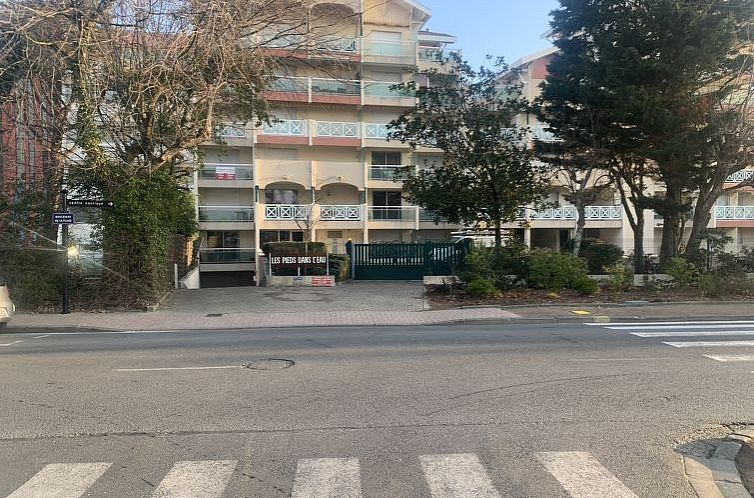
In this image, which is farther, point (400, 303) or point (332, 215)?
point (332, 215)

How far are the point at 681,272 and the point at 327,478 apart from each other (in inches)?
Result: 680

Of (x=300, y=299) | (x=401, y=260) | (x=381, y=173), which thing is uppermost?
(x=381, y=173)

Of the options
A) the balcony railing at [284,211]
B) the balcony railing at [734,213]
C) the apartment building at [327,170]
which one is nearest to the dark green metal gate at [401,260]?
the apartment building at [327,170]

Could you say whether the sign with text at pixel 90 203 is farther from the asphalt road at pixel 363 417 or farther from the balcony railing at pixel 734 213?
the balcony railing at pixel 734 213

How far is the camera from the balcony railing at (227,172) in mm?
34219

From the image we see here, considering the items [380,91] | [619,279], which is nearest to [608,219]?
[380,91]

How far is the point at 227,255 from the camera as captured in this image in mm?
34719

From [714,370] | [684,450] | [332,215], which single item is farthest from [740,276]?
[332,215]

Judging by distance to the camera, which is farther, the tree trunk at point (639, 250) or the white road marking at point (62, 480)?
the tree trunk at point (639, 250)

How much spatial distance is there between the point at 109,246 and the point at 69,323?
307 centimetres

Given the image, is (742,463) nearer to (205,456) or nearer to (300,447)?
(300,447)

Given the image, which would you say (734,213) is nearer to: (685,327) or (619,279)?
(619,279)

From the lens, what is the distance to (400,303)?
17.4 meters

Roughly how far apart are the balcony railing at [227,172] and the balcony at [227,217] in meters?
1.86
